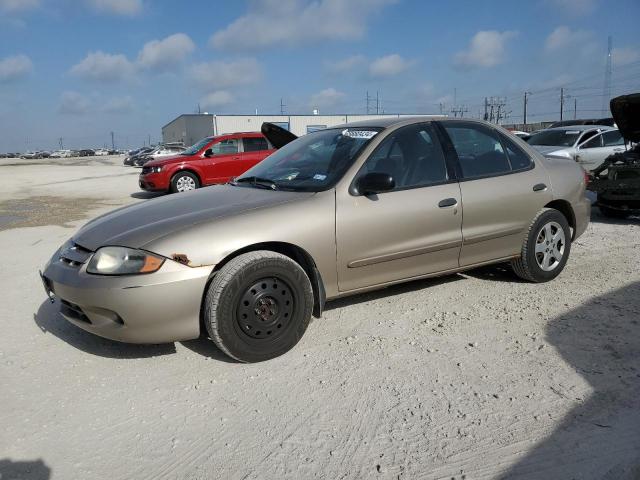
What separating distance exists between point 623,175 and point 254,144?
8860 millimetres

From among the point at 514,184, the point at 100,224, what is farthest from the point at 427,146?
the point at 100,224

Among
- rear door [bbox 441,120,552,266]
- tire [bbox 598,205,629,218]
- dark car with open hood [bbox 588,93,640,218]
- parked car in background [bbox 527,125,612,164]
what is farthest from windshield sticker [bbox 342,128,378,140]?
parked car in background [bbox 527,125,612,164]

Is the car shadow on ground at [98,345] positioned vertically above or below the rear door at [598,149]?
below

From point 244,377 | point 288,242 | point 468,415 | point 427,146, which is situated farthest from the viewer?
point 427,146

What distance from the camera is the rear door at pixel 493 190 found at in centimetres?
411

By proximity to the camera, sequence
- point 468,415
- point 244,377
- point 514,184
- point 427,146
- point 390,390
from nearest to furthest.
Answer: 1. point 468,415
2. point 390,390
3. point 244,377
4. point 427,146
5. point 514,184

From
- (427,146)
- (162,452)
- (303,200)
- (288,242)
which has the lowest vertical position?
(162,452)

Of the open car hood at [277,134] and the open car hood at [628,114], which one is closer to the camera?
the open car hood at [277,134]

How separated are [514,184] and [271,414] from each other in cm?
292

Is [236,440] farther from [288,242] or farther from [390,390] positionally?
[288,242]

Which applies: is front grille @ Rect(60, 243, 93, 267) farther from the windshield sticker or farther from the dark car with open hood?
the dark car with open hood

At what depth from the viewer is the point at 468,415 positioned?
2.62m

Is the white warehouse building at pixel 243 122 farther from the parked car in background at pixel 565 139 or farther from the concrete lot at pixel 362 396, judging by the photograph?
the concrete lot at pixel 362 396

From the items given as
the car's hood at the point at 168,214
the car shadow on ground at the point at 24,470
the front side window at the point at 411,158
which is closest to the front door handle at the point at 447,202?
the front side window at the point at 411,158
